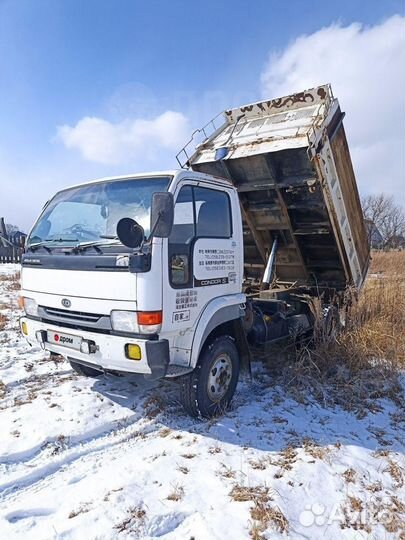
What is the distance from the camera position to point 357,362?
4.93 metres

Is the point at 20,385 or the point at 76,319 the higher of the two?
the point at 76,319

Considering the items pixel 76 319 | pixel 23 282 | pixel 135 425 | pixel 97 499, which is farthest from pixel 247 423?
pixel 23 282

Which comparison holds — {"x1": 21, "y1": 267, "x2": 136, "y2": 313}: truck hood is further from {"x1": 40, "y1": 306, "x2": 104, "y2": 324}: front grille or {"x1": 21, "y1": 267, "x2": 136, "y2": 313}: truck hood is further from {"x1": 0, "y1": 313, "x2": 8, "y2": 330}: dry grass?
{"x1": 0, "y1": 313, "x2": 8, "y2": 330}: dry grass

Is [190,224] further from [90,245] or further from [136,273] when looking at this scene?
[90,245]

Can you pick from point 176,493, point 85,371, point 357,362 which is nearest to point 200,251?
point 176,493

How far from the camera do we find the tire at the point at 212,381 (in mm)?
3531

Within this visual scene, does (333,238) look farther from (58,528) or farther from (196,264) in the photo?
(58,528)

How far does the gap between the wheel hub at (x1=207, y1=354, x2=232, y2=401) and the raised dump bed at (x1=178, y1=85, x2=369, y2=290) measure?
258 cm

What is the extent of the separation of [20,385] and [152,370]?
7.36ft

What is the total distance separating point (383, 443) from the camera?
11.2 ft

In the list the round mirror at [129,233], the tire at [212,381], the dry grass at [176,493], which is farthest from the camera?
the tire at [212,381]

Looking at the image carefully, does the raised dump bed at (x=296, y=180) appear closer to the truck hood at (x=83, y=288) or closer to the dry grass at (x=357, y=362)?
the dry grass at (x=357, y=362)

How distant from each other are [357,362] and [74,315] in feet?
11.8

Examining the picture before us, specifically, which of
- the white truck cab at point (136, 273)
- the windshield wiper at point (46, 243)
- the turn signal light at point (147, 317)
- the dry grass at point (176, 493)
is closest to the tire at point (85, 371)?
the white truck cab at point (136, 273)
